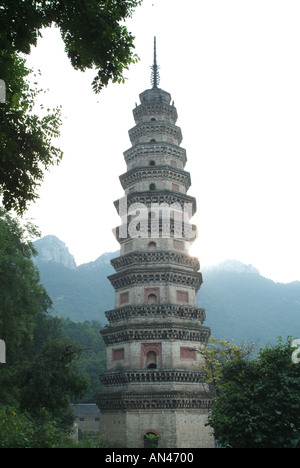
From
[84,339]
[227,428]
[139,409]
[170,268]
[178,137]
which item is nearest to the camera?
[227,428]

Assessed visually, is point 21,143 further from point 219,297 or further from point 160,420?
point 219,297

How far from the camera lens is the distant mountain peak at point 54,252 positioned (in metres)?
155

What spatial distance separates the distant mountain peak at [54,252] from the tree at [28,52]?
144170mm

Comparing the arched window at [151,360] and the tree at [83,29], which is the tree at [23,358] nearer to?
the arched window at [151,360]

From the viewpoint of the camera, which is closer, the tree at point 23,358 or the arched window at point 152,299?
the tree at point 23,358

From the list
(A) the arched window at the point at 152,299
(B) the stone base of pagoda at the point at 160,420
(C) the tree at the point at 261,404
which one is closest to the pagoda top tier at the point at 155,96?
(A) the arched window at the point at 152,299

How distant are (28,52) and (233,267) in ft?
533

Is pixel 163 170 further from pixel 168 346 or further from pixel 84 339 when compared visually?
pixel 84 339

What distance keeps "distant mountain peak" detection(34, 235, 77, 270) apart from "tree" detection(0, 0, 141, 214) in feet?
473

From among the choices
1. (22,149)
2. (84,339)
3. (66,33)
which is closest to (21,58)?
(66,33)

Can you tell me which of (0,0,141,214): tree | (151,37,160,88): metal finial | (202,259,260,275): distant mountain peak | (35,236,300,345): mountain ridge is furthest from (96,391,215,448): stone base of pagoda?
(202,259,260,275): distant mountain peak

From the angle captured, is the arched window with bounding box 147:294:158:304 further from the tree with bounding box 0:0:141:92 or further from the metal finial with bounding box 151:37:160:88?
the metal finial with bounding box 151:37:160:88

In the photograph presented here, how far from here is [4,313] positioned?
68.9ft

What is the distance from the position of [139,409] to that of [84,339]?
1961 inches
